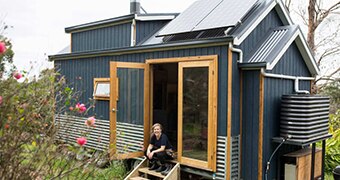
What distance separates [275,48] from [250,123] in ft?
4.53

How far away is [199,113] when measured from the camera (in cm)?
550

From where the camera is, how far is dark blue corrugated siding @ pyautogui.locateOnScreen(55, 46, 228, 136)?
206 inches

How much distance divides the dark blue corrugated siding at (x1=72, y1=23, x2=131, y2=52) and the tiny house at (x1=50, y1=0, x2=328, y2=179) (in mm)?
1083

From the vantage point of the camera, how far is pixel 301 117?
5.38 meters

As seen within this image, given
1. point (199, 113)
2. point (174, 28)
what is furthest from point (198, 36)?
point (199, 113)

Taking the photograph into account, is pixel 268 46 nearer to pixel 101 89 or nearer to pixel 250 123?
pixel 250 123

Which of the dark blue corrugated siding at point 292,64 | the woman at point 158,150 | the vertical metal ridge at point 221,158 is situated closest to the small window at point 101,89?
the woman at point 158,150

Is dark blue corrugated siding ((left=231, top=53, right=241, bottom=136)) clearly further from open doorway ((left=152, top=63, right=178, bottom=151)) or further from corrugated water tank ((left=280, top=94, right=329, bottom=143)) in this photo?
open doorway ((left=152, top=63, right=178, bottom=151))

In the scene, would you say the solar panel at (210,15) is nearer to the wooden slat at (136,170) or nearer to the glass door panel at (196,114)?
the glass door panel at (196,114)

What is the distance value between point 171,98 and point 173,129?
2.70ft

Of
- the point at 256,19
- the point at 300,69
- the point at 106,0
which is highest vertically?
the point at 106,0

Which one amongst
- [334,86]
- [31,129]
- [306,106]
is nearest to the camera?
[31,129]

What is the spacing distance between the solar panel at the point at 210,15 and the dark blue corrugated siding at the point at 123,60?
502 millimetres

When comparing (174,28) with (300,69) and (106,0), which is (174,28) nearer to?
(300,69)
